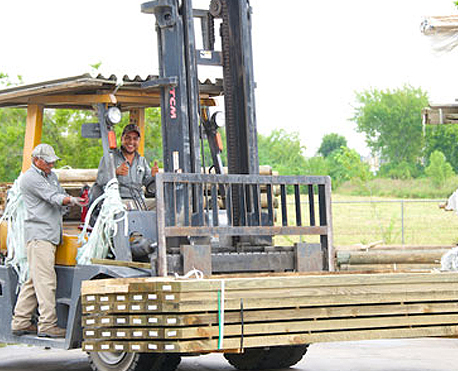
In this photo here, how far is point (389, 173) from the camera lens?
6141 centimetres

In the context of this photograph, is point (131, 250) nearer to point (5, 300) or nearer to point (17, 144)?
point (5, 300)

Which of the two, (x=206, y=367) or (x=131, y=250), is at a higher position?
(x=131, y=250)

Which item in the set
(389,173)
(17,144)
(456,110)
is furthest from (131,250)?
(389,173)

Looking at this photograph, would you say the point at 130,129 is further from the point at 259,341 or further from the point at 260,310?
the point at 259,341

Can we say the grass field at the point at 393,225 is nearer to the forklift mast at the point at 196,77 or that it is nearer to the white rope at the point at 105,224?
the forklift mast at the point at 196,77

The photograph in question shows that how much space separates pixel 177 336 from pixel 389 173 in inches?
2145

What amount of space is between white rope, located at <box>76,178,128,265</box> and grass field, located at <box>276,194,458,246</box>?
63.8 ft

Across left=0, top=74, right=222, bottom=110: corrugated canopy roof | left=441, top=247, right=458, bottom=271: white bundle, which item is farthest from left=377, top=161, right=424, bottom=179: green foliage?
left=0, top=74, right=222, bottom=110: corrugated canopy roof

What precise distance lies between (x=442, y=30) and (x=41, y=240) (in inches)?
272

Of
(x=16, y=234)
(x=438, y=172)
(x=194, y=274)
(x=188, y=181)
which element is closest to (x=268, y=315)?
(x=194, y=274)

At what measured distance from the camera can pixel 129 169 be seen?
10109 millimetres

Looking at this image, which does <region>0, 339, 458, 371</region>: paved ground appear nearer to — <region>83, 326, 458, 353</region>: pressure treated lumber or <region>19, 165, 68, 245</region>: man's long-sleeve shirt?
<region>19, 165, 68, 245</region>: man's long-sleeve shirt

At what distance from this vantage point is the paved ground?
1127 cm

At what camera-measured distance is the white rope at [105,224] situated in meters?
9.49
